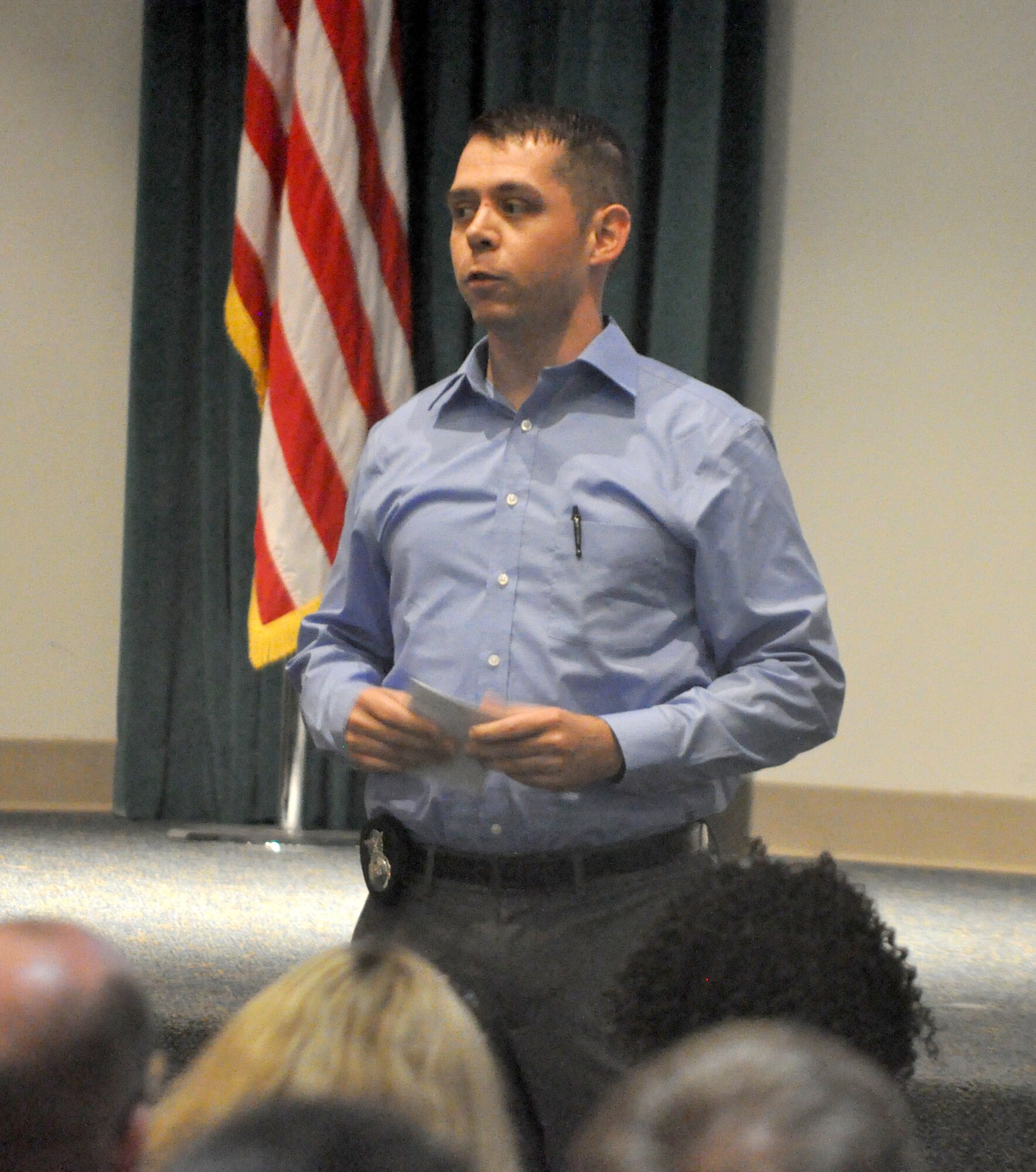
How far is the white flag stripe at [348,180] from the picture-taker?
11.9 feet

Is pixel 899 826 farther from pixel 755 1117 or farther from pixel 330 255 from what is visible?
pixel 755 1117

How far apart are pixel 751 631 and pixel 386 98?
241 centimetres

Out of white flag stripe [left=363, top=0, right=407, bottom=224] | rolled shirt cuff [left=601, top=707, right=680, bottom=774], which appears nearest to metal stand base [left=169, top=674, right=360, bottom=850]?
white flag stripe [left=363, top=0, right=407, bottom=224]

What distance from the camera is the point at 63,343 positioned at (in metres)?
4.38

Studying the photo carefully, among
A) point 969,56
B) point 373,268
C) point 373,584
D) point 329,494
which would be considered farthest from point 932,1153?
point 969,56

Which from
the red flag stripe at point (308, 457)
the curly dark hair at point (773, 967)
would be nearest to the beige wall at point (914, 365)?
the red flag stripe at point (308, 457)

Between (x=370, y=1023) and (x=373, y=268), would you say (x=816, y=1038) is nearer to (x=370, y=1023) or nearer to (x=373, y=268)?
(x=370, y=1023)

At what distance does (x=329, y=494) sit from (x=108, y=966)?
2939 millimetres

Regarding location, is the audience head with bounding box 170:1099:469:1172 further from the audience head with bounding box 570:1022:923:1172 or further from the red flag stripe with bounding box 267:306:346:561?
the red flag stripe with bounding box 267:306:346:561

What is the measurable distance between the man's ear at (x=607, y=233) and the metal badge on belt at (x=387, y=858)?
27.1 inches

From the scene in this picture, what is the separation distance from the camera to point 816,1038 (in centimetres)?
67

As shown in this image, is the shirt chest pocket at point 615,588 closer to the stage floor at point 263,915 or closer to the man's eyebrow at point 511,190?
the man's eyebrow at point 511,190

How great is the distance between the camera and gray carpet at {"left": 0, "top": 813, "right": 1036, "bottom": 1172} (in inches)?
85.7

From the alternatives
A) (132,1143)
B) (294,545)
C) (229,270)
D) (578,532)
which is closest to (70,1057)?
(132,1143)
